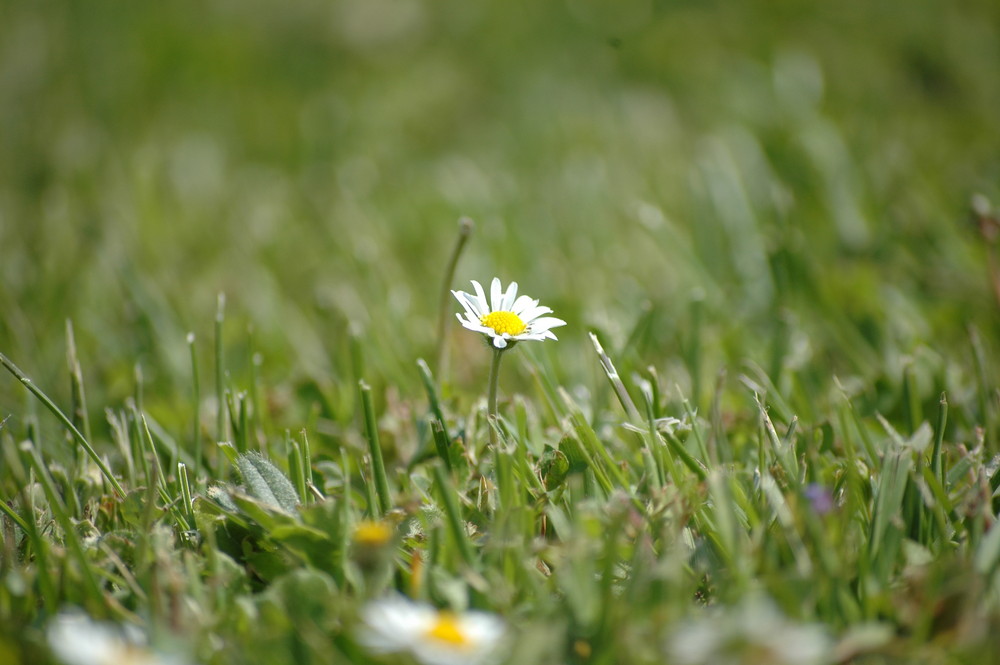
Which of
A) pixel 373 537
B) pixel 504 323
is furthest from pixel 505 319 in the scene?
pixel 373 537

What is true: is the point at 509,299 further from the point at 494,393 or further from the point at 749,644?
the point at 749,644

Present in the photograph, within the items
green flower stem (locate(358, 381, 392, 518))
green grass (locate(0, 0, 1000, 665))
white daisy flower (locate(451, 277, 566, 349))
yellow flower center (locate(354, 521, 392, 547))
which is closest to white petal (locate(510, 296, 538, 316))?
white daisy flower (locate(451, 277, 566, 349))

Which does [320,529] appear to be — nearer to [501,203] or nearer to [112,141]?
[501,203]

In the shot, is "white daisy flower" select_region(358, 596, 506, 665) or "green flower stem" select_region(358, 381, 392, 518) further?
"green flower stem" select_region(358, 381, 392, 518)

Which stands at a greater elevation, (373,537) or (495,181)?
→ (373,537)

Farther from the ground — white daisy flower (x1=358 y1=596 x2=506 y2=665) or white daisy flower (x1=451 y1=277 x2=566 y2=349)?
white daisy flower (x1=451 y1=277 x2=566 y2=349)

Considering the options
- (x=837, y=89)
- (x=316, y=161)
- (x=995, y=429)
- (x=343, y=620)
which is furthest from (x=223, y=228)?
(x=837, y=89)

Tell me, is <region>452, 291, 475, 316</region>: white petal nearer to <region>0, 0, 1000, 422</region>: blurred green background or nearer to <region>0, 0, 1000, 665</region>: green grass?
<region>0, 0, 1000, 665</region>: green grass
